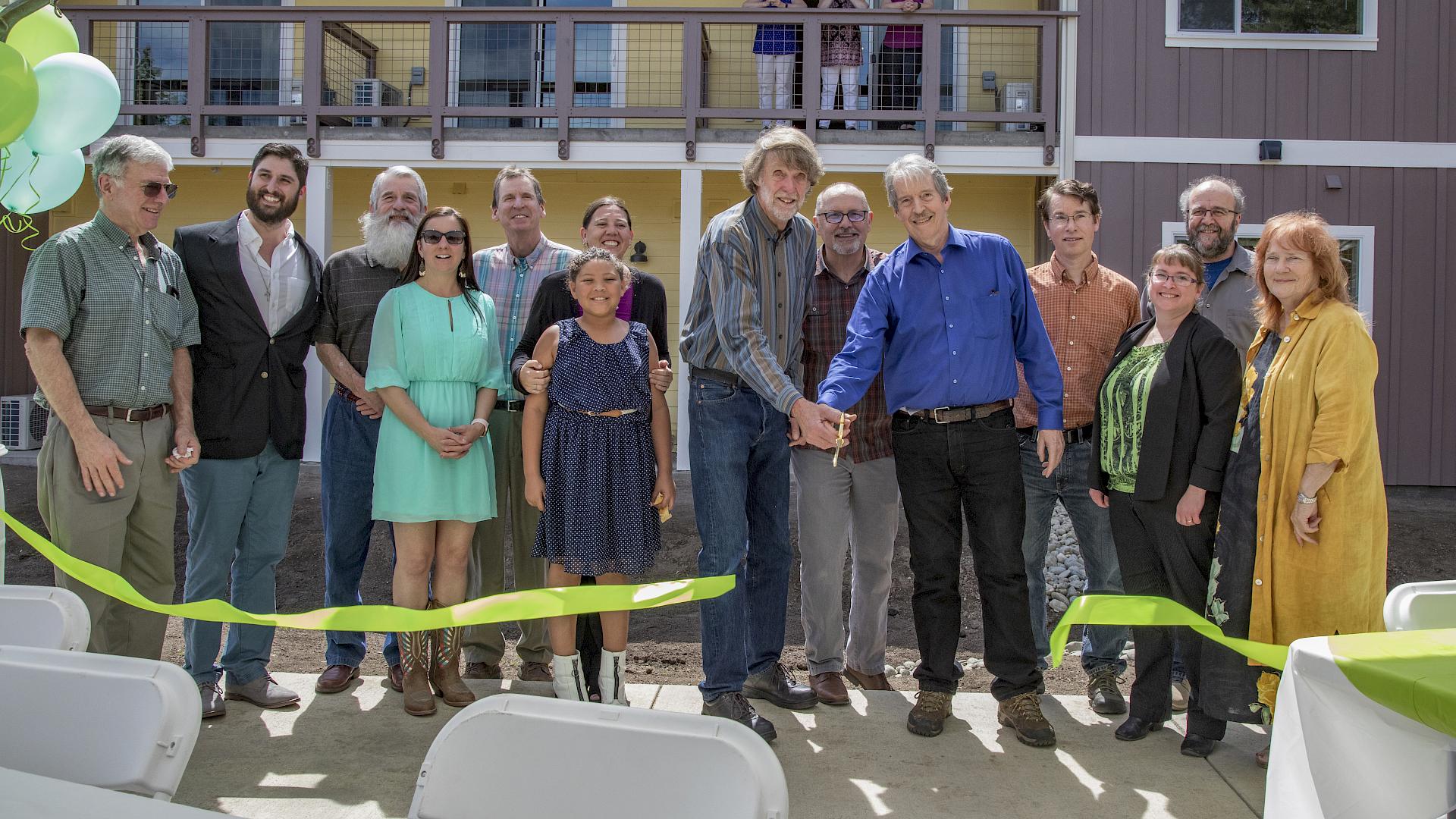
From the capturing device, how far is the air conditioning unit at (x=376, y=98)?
11281mm

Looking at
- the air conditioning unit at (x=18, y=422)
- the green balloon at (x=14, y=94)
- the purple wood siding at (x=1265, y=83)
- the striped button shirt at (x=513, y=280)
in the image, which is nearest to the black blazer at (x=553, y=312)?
the striped button shirt at (x=513, y=280)

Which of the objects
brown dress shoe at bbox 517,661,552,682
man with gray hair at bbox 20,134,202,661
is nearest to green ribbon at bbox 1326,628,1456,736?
brown dress shoe at bbox 517,661,552,682

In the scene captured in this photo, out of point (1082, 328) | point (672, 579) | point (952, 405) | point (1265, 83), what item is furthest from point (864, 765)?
point (1265, 83)

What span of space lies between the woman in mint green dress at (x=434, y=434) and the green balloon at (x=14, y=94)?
1279mm

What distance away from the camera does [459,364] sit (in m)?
3.93

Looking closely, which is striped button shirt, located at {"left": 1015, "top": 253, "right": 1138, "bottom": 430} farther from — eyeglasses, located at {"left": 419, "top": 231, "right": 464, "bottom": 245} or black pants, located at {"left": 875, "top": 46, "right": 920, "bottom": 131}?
black pants, located at {"left": 875, "top": 46, "right": 920, "bottom": 131}

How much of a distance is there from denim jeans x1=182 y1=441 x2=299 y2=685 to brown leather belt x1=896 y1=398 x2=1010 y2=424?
249cm

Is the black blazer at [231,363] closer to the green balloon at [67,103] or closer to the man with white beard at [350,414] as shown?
the man with white beard at [350,414]

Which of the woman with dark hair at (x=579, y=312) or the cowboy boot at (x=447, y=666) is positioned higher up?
the woman with dark hair at (x=579, y=312)

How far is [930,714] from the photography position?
3721 mm

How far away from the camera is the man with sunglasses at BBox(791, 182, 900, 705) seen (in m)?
4.20

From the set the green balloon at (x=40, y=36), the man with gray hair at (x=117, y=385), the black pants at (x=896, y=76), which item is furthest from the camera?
the black pants at (x=896, y=76)

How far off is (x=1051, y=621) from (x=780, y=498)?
3.73 meters

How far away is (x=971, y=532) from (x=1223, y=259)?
171cm
